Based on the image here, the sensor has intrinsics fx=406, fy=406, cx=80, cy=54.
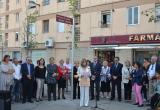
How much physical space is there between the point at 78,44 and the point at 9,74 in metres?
18.8

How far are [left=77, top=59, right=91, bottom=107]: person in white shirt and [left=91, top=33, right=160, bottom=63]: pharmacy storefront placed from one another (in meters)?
12.7

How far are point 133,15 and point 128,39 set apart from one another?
1.79m

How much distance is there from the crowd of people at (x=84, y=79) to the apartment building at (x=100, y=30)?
617 centimetres

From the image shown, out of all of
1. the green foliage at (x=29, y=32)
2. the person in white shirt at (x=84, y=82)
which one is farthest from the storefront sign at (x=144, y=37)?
the person in white shirt at (x=84, y=82)

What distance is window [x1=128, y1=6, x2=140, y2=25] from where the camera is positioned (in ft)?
95.6

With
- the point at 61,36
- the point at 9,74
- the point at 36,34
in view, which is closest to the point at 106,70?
the point at 9,74

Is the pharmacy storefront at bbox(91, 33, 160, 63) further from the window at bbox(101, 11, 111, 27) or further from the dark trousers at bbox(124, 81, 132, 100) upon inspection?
the dark trousers at bbox(124, 81, 132, 100)

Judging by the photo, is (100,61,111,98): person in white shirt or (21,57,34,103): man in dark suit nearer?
(21,57,34,103): man in dark suit

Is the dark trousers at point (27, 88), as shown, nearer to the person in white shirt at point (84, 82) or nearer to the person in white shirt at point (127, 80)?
the person in white shirt at point (84, 82)

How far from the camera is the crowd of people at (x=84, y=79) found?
15.5 m

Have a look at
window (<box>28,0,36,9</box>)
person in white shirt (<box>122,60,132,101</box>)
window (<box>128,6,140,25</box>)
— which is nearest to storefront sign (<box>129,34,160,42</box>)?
window (<box>128,6,140,25</box>)

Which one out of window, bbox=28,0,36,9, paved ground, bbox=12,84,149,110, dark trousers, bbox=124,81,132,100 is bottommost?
paved ground, bbox=12,84,149,110

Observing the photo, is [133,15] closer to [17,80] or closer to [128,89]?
[128,89]

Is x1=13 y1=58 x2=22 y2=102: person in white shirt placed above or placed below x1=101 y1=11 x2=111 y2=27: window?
below
